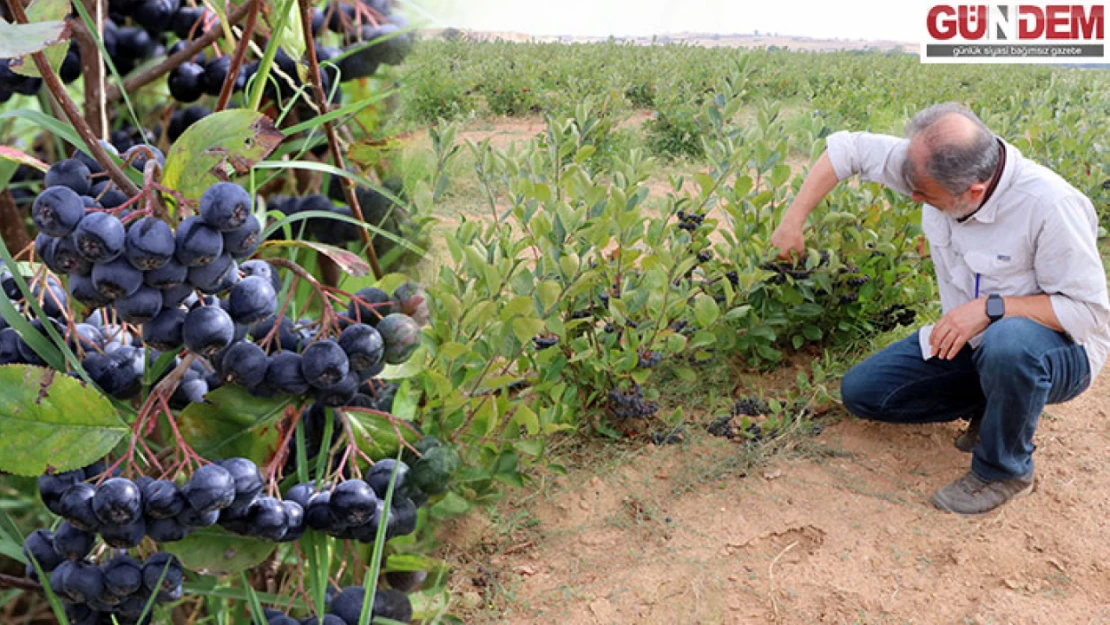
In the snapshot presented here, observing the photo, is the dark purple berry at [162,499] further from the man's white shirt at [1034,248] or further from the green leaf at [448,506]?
the man's white shirt at [1034,248]

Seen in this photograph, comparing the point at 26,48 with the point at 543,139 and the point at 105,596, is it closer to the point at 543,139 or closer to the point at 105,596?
the point at 105,596

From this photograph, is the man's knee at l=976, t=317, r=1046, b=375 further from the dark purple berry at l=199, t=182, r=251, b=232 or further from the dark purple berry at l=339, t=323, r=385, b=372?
the dark purple berry at l=199, t=182, r=251, b=232

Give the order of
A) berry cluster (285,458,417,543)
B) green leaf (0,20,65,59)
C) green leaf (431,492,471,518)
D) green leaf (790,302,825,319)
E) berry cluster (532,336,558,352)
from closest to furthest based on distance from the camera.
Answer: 1. green leaf (0,20,65,59)
2. berry cluster (285,458,417,543)
3. green leaf (431,492,471,518)
4. berry cluster (532,336,558,352)
5. green leaf (790,302,825,319)

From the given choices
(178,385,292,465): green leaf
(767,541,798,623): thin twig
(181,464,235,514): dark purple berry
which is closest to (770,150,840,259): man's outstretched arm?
(767,541,798,623): thin twig

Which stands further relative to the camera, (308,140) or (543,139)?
(543,139)

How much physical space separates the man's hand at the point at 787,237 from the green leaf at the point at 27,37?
1677 millimetres

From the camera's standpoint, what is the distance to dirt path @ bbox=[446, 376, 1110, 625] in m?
1.56

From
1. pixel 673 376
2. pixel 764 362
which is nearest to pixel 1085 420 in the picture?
pixel 764 362

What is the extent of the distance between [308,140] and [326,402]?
336mm

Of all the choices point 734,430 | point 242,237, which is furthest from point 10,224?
point 734,430

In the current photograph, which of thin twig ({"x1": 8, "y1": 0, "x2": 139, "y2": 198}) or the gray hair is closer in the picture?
thin twig ({"x1": 8, "y1": 0, "x2": 139, "y2": 198})

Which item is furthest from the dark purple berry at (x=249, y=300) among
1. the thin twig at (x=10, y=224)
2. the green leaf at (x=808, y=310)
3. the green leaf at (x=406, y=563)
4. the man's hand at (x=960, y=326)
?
the green leaf at (x=808, y=310)

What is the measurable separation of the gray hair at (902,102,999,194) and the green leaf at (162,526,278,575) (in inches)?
57.8

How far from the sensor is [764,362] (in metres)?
2.40
